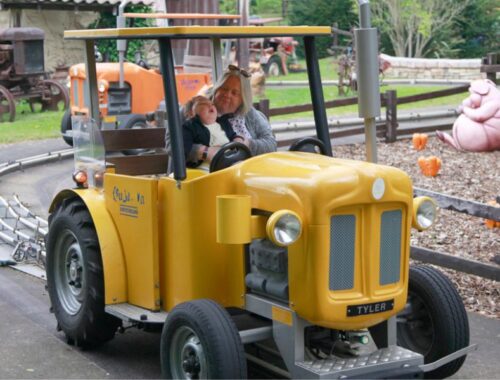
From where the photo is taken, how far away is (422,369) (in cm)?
545

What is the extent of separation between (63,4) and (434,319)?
22.1m

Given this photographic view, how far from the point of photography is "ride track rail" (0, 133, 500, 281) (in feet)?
25.2

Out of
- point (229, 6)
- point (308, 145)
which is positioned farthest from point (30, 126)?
point (229, 6)

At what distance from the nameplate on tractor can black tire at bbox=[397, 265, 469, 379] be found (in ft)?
1.58

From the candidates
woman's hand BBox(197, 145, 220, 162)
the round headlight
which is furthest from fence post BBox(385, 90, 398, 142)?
the round headlight

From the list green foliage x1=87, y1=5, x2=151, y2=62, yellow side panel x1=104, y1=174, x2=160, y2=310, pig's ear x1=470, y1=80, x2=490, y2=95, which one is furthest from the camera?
green foliage x1=87, y1=5, x2=151, y2=62

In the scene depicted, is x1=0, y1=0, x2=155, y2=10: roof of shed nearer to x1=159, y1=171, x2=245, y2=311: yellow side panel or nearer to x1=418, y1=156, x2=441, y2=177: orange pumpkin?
x1=418, y1=156, x2=441, y2=177: orange pumpkin

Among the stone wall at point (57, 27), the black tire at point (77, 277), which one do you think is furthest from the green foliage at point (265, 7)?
the black tire at point (77, 277)

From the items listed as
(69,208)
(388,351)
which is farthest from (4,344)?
(388,351)

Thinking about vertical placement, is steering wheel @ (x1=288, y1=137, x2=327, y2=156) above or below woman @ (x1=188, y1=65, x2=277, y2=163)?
below

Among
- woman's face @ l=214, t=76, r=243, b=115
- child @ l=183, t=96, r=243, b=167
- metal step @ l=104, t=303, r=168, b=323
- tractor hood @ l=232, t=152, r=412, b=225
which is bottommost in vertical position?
metal step @ l=104, t=303, r=168, b=323

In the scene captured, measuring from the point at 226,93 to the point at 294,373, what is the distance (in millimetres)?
1983

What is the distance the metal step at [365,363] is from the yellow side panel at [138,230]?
126 cm

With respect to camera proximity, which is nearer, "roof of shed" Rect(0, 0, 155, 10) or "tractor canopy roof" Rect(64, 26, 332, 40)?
"tractor canopy roof" Rect(64, 26, 332, 40)
